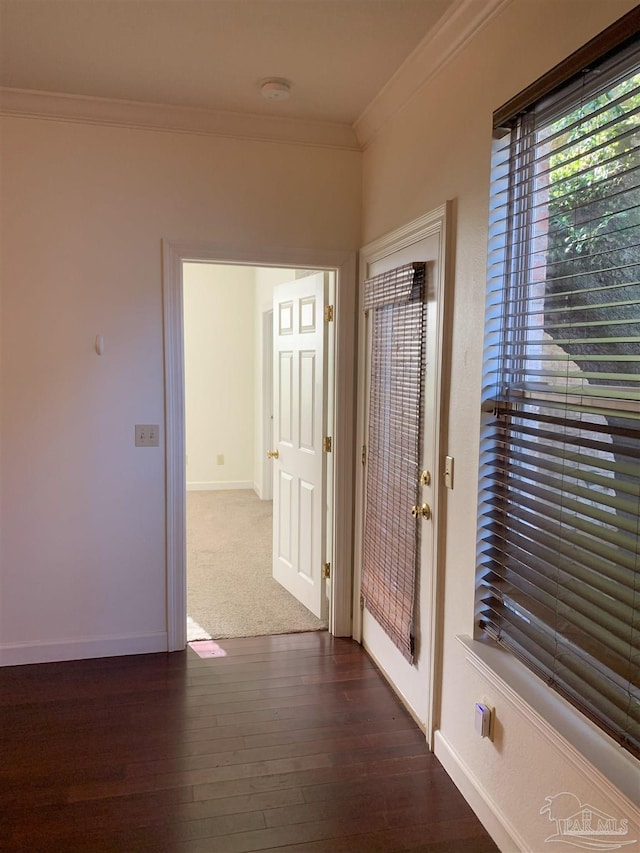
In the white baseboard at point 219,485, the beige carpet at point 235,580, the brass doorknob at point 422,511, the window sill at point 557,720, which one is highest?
the brass doorknob at point 422,511

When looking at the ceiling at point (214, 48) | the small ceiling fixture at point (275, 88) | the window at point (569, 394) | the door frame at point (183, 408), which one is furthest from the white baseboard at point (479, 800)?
the small ceiling fixture at point (275, 88)

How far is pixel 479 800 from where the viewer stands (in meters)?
1.94

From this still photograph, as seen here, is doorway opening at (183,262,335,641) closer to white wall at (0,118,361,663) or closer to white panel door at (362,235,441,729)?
white wall at (0,118,361,663)

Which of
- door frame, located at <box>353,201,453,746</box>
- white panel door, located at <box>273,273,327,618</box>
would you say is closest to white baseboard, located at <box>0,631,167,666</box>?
white panel door, located at <box>273,273,327,618</box>

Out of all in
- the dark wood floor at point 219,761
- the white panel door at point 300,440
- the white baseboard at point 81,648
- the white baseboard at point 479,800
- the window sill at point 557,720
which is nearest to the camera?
the window sill at point 557,720

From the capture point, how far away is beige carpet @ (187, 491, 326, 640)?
337 cm

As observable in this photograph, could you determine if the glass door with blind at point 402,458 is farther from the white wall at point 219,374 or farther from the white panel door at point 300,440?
the white wall at point 219,374

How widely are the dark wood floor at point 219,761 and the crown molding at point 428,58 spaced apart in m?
2.55

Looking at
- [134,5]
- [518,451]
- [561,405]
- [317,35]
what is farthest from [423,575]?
[134,5]

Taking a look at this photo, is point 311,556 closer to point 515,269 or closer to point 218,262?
point 218,262

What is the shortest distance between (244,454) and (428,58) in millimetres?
5156

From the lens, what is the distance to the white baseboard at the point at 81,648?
2910 mm

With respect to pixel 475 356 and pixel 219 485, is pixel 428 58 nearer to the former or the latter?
pixel 475 356

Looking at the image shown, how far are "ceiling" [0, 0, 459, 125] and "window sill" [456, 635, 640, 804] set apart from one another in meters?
2.09
